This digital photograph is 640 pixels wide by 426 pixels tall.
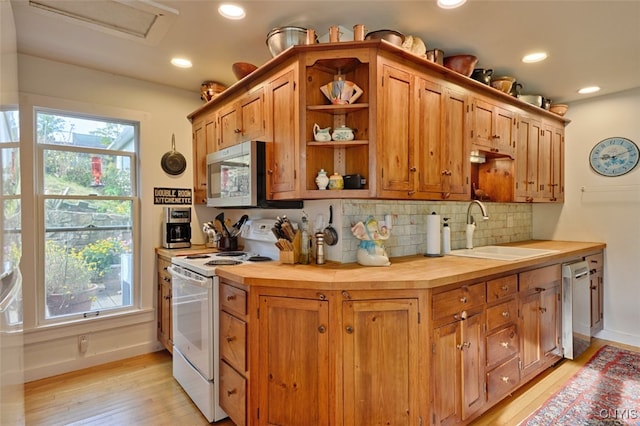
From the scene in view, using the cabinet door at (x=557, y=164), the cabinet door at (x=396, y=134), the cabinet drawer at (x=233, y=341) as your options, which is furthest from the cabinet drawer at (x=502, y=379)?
the cabinet door at (x=557, y=164)

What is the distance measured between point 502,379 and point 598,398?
791 millimetres

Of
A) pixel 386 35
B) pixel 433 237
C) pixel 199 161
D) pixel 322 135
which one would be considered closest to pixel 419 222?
pixel 433 237

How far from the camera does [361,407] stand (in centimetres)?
167

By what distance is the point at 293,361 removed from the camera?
1737mm

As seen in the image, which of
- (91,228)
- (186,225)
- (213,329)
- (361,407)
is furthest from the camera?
(186,225)

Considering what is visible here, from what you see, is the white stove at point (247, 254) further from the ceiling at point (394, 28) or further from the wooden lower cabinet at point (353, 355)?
the ceiling at point (394, 28)

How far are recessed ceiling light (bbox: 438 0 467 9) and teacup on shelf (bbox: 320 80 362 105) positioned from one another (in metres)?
0.64

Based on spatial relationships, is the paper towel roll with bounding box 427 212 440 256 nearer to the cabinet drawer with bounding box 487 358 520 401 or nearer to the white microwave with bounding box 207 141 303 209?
the cabinet drawer with bounding box 487 358 520 401

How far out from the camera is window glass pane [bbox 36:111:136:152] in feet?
9.12

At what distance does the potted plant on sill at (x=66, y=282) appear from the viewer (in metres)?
2.78

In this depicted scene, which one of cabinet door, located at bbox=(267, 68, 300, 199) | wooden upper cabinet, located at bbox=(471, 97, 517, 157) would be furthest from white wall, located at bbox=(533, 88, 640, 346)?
cabinet door, located at bbox=(267, 68, 300, 199)

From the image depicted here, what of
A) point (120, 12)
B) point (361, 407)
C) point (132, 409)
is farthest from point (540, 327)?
point (120, 12)

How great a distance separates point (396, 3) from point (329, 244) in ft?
4.85

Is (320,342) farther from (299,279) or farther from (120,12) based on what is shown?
(120,12)
